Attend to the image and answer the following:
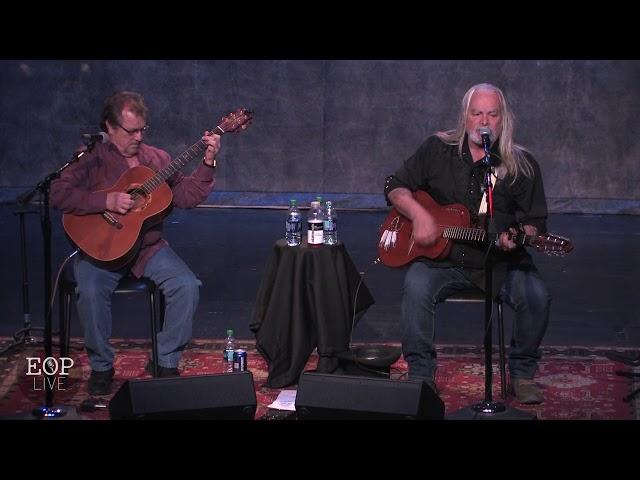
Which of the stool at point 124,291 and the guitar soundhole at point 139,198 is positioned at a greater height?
the guitar soundhole at point 139,198

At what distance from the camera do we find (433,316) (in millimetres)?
4949

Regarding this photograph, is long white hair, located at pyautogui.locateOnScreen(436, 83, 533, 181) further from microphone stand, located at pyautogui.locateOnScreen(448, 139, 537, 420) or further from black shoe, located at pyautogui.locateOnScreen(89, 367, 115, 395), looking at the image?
black shoe, located at pyautogui.locateOnScreen(89, 367, 115, 395)

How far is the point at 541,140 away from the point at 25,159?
6030 millimetres

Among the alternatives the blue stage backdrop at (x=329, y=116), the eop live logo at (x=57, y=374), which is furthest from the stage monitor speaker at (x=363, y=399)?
the blue stage backdrop at (x=329, y=116)

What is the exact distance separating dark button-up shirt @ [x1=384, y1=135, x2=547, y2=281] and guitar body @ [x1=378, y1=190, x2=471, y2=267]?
51 millimetres

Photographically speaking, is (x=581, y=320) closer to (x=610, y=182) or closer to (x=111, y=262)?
(x=111, y=262)

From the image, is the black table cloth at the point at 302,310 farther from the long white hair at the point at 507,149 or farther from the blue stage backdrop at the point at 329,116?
the blue stage backdrop at the point at 329,116

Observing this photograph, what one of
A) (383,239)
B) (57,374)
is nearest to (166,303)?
(57,374)

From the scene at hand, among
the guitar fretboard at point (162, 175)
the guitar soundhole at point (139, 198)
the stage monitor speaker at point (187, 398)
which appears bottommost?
the stage monitor speaker at point (187, 398)

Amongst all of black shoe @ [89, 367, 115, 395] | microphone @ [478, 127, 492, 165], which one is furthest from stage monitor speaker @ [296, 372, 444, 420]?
black shoe @ [89, 367, 115, 395]

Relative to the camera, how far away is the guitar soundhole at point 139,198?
507 cm

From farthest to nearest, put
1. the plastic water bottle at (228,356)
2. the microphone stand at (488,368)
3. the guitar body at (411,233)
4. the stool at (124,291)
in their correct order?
the plastic water bottle at (228,356), the stool at (124,291), the guitar body at (411,233), the microphone stand at (488,368)

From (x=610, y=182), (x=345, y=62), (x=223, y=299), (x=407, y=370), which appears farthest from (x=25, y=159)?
(x=407, y=370)

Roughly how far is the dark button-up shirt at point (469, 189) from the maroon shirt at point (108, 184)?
1.03 m
